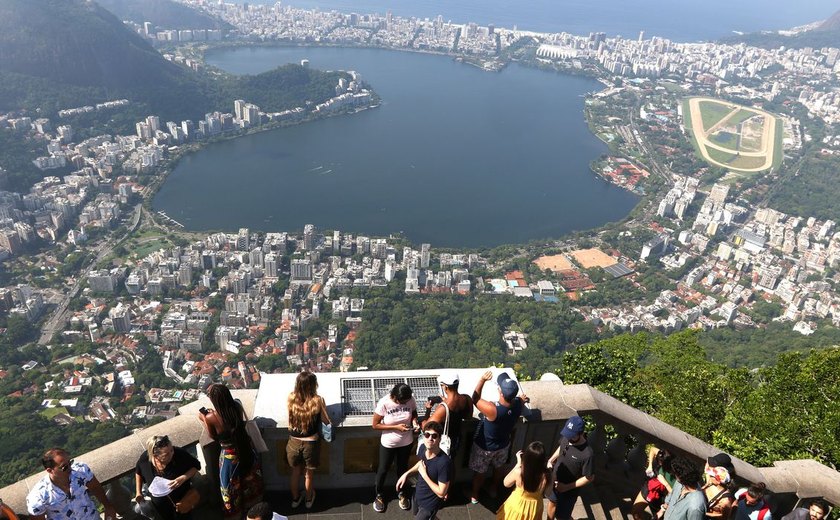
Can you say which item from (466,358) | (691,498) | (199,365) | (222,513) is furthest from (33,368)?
(691,498)

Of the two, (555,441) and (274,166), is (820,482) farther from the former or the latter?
(274,166)

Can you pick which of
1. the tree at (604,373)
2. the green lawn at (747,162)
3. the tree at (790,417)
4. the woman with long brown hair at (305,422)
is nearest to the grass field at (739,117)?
the green lawn at (747,162)

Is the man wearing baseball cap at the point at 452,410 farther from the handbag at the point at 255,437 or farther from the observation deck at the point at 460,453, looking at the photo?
the handbag at the point at 255,437

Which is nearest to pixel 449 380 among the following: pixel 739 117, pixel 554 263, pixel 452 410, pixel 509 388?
pixel 452 410

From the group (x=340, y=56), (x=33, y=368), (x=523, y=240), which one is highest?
(x=340, y=56)

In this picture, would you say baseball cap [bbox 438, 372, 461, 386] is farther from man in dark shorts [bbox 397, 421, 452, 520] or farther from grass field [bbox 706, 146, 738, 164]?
grass field [bbox 706, 146, 738, 164]
